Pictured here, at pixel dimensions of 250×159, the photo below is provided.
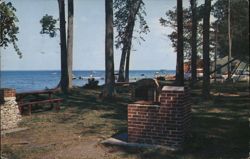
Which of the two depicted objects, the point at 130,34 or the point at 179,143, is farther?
→ the point at 130,34

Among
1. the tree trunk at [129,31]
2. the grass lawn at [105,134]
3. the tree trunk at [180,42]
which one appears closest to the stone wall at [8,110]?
the grass lawn at [105,134]

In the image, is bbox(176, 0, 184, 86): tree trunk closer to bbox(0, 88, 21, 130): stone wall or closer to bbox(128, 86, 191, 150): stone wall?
bbox(0, 88, 21, 130): stone wall

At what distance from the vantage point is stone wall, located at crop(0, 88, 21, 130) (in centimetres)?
1416

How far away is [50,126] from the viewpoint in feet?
47.8

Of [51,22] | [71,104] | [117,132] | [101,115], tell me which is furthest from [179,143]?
[51,22]

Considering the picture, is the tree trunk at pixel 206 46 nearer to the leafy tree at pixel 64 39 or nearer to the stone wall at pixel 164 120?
the leafy tree at pixel 64 39

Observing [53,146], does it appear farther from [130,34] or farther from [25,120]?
[130,34]

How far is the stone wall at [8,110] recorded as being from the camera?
14156 mm

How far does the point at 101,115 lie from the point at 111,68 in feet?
20.9

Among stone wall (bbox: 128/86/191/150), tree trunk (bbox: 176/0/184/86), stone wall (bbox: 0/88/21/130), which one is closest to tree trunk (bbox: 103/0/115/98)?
tree trunk (bbox: 176/0/184/86)

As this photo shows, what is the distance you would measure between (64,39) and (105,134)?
15.1m

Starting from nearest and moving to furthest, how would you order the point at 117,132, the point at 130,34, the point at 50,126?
the point at 117,132
the point at 50,126
the point at 130,34

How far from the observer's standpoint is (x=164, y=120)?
10.7m

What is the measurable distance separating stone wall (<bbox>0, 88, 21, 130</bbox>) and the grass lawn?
1.91ft
